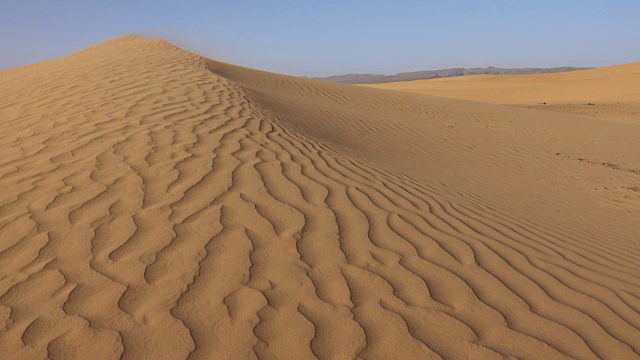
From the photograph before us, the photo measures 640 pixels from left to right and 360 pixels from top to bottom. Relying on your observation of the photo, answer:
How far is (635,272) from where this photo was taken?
3457mm

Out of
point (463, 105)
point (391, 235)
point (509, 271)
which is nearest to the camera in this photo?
point (509, 271)

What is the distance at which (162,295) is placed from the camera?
7.96ft

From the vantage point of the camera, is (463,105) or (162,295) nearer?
(162,295)

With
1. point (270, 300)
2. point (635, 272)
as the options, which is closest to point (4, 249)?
point (270, 300)

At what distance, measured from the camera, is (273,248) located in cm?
295

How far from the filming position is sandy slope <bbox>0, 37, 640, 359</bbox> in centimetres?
223

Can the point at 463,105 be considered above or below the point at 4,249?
below

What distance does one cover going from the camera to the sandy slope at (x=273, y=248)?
2234 millimetres

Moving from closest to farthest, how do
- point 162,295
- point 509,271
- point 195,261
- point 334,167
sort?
point 162,295 → point 195,261 → point 509,271 → point 334,167

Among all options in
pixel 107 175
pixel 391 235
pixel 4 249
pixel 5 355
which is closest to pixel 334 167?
pixel 391 235

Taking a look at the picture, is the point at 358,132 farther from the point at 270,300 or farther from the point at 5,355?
the point at 5,355

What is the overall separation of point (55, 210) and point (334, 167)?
2484mm

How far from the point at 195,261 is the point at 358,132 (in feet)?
19.9

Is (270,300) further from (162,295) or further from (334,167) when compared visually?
(334,167)
